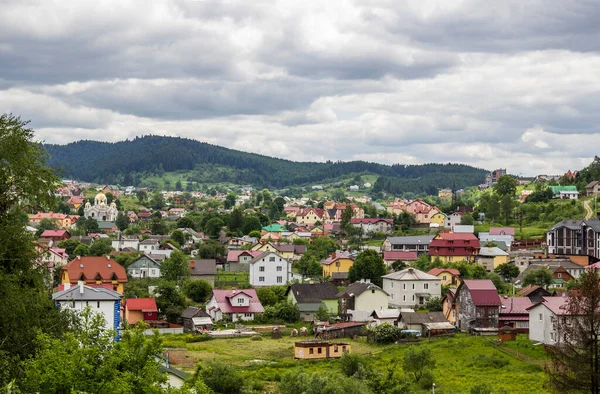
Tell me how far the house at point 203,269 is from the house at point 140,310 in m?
17.3

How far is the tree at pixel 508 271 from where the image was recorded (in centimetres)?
6919

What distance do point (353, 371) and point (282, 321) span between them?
72.4 feet

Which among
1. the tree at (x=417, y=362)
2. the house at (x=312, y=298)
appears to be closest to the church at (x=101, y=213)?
the house at (x=312, y=298)

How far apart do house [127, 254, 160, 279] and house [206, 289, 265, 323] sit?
60.3 ft

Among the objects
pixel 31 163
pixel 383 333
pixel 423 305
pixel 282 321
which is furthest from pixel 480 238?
pixel 31 163

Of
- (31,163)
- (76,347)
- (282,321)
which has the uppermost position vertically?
(31,163)

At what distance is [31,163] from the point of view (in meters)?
21.0

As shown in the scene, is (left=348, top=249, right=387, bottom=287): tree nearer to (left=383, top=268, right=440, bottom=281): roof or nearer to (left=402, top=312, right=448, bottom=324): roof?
(left=383, top=268, right=440, bottom=281): roof

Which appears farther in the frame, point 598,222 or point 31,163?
point 598,222

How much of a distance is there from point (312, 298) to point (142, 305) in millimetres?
12102

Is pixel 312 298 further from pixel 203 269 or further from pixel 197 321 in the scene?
pixel 203 269

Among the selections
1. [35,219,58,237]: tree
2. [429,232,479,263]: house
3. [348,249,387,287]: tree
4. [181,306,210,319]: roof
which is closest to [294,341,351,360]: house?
[181,306,210,319]: roof

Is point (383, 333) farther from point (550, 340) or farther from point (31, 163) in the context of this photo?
point (31, 163)

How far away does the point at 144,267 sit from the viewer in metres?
74.3
